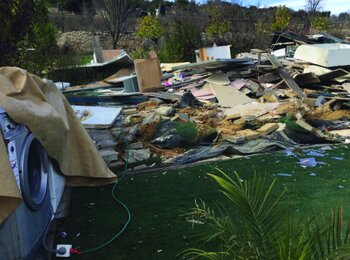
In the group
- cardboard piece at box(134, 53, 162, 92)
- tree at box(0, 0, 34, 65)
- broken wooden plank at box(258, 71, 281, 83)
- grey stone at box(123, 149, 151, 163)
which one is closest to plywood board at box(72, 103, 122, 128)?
grey stone at box(123, 149, 151, 163)

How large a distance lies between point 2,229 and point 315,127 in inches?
249

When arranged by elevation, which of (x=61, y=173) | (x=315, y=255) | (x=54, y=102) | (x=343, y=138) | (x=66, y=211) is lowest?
(x=343, y=138)

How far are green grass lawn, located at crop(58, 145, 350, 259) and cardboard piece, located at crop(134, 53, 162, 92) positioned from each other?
5.00 metres

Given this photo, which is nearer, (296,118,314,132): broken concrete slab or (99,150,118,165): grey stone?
(99,150,118,165): grey stone

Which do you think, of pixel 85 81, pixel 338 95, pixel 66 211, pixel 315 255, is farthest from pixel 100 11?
pixel 315 255

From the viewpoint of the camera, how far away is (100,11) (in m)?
23.0

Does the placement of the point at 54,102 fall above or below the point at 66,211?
above

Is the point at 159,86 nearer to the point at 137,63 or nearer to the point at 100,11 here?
the point at 137,63

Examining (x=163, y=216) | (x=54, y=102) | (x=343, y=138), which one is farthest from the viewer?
(x=343, y=138)

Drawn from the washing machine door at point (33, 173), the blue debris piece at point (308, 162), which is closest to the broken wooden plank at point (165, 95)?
the blue debris piece at point (308, 162)

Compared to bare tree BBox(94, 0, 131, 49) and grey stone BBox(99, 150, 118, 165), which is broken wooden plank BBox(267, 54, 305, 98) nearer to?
grey stone BBox(99, 150, 118, 165)

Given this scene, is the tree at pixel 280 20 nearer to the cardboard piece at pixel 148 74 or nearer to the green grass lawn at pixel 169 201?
the cardboard piece at pixel 148 74

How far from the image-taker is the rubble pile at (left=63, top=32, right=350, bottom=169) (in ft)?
20.6

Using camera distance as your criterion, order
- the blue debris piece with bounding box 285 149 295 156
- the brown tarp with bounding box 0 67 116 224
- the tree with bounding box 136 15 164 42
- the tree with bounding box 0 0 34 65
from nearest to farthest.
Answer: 1. the brown tarp with bounding box 0 67 116 224
2. the tree with bounding box 0 0 34 65
3. the blue debris piece with bounding box 285 149 295 156
4. the tree with bounding box 136 15 164 42
